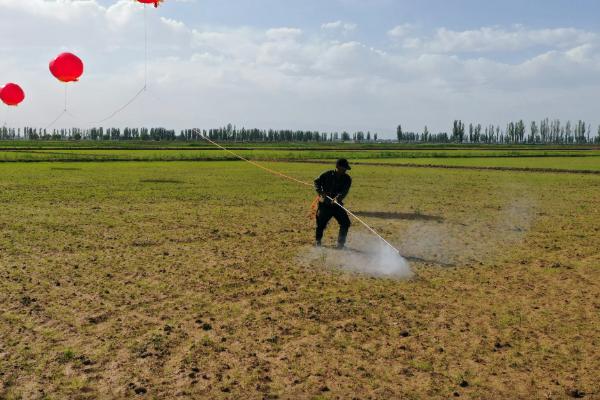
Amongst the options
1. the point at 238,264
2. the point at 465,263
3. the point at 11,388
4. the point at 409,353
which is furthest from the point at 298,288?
the point at 11,388

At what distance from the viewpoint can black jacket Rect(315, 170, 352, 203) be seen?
36.2ft

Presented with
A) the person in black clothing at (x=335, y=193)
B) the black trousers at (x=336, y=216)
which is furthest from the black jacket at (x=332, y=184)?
the black trousers at (x=336, y=216)

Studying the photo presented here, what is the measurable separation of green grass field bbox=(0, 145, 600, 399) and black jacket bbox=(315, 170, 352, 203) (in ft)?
4.17

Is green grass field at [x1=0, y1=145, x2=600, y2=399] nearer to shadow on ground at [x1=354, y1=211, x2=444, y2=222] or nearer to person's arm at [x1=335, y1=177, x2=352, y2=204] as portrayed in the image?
shadow on ground at [x1=354, y1=211, x2=444, y2=222]

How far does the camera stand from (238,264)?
9.80 metres

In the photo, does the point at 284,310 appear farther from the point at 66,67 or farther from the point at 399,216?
the point at 66,67

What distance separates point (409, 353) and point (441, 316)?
1.40 meters

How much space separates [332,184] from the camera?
36.5ft

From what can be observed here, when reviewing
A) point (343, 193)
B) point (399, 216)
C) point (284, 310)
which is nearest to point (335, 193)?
point (343, 193)

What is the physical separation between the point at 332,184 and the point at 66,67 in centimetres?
1247

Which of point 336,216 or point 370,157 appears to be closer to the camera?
point 336,216

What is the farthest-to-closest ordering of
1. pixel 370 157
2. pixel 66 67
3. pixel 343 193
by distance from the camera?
pixel 370 157
pixel 66 67
pixel 343 193

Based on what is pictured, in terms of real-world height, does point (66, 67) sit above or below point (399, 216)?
above

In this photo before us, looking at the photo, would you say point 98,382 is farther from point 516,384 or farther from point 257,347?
point 516,384
